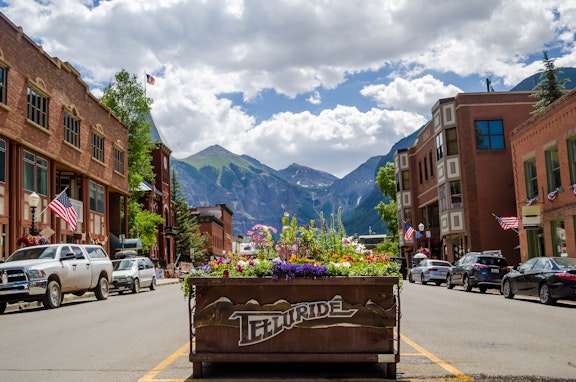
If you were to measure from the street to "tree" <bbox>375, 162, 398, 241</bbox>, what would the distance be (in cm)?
5657

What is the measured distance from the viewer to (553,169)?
29.2 metres

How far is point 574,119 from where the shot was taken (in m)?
26.3

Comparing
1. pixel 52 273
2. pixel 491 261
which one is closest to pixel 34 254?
pixel 52 273

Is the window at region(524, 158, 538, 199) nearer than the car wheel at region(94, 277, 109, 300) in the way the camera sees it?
No

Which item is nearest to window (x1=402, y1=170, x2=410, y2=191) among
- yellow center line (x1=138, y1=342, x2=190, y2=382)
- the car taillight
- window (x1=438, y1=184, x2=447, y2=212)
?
window (x1=438, y1=184, x2=447, y2=212)

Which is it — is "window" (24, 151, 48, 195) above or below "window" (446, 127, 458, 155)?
below

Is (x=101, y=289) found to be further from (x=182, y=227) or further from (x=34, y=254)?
(x=182, y=227)

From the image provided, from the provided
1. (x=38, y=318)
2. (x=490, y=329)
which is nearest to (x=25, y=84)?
(x=38, y=318)

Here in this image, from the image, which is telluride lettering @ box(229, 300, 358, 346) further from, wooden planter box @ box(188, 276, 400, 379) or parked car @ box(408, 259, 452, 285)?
parked car @ box(408, 259, 452, 285)

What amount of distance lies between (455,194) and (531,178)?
1264 centimetres

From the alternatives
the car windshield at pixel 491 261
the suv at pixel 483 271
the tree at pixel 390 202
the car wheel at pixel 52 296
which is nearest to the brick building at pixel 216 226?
the tree at pixel 390 202

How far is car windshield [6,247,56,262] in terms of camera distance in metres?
19.8

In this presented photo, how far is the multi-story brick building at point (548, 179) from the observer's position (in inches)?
1062

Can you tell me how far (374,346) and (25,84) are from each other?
89.6 ft
